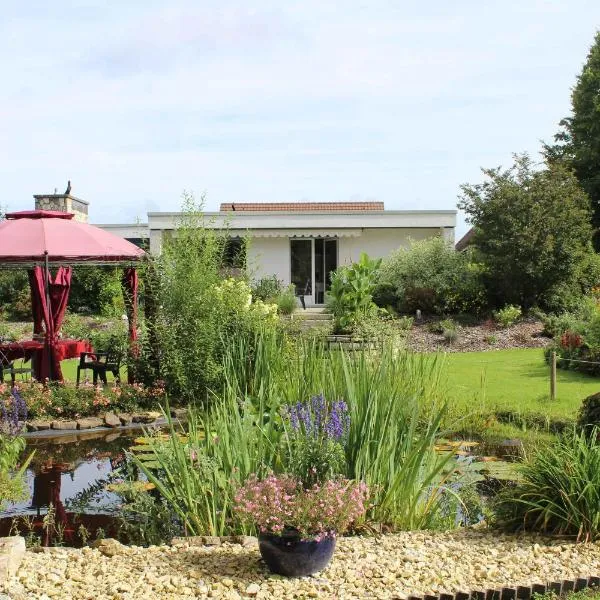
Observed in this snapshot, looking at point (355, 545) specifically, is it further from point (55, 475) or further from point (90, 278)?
point (90, 278)

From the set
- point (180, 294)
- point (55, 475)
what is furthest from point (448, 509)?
point (180, 294)

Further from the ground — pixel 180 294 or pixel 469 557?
pixel 180 294

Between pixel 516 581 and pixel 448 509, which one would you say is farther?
pixel 448 509

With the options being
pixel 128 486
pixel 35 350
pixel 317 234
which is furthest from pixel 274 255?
pixel 128 486

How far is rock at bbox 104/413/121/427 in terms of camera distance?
10.6m

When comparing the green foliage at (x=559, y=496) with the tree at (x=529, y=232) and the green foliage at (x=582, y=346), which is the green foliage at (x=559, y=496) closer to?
→ the green foliage at (x=582, y=346)

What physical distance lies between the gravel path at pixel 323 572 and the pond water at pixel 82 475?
3.91 ft

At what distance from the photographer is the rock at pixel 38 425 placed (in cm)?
1016

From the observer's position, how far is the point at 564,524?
5.43 m

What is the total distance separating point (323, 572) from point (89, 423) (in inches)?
252

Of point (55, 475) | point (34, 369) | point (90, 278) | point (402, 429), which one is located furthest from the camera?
point (90, 278)

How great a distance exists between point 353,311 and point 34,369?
10.2 m

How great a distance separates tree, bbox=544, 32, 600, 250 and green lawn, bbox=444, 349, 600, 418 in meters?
15.1

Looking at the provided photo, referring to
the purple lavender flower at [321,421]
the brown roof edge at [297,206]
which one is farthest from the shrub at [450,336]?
the purple lavender flower at [321,421]
